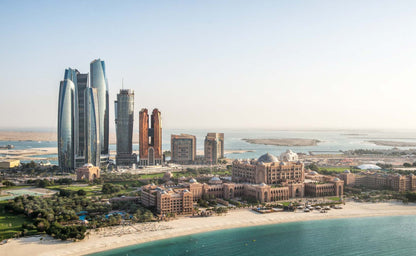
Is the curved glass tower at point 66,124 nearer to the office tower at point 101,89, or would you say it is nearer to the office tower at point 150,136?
the office tower at point 150,136

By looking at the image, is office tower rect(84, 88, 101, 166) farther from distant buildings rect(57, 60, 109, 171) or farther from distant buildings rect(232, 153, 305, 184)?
distant buildings rect(232, 153, 305, 184)

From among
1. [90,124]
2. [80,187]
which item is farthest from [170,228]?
[90,124]

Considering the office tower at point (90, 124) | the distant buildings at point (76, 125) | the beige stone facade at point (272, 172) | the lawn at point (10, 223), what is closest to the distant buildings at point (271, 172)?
the beige stone facade at point (272, 172)

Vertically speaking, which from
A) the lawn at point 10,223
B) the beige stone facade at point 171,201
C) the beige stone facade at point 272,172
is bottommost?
the lawn at point 10,223

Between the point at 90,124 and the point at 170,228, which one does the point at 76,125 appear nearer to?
the point at 90,124

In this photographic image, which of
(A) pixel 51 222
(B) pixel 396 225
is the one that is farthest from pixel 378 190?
(A) pixel 51 222

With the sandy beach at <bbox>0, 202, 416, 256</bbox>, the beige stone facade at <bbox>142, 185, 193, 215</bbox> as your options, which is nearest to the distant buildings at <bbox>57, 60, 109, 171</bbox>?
Answer: the beige stone facade at <bbox>142, 185, 193, 215</bbox>
